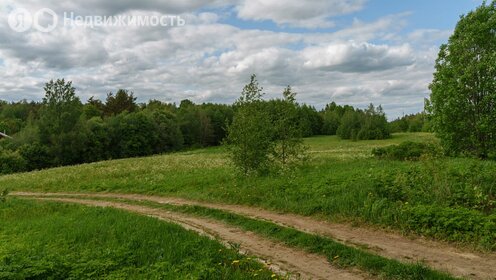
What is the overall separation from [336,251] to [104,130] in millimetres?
70171

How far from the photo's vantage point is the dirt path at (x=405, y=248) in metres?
8.18

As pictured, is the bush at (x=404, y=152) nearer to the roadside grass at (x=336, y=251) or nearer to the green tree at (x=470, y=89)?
the green tree at (x=470, y=89)

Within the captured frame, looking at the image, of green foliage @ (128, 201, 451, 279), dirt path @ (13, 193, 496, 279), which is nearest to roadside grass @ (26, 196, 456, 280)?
green foliage @ (128, 201, 451, 279)

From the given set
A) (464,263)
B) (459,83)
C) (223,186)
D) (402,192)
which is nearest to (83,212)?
(223,186)

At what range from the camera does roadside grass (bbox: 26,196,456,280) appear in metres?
7.67

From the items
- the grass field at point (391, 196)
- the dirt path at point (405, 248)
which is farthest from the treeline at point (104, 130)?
the dirt path at point (405, 248)

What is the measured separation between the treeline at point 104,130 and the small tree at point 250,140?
9.81 ft

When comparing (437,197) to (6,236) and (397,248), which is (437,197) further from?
(6,236)

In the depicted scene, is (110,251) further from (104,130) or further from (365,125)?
(365,125)

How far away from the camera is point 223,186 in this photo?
64.4 feet

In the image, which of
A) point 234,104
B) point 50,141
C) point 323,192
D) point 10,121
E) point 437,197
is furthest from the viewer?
point 10,121

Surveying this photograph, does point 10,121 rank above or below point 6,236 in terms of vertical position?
above

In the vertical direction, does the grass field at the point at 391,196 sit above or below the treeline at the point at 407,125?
below

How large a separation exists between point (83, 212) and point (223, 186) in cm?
667
